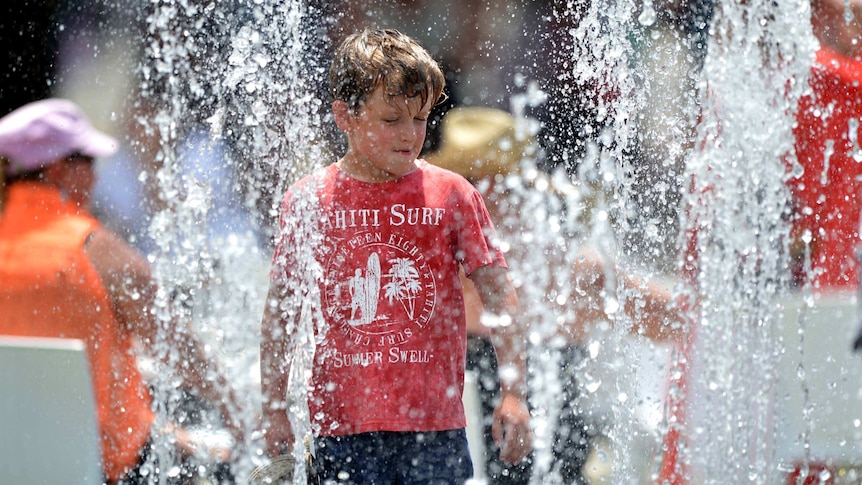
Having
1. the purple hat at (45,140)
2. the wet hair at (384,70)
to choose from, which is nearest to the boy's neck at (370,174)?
the wet hair at (384,70)

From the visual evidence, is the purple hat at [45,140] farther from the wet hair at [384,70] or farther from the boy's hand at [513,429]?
the boy's hand at [513,429]

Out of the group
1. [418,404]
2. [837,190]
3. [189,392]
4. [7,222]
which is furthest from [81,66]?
[837,190]

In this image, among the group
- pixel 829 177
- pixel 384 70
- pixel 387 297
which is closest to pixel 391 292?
pixel 387 297

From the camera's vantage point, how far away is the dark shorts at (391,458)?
177 cm

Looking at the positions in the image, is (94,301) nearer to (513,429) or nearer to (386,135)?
(386,135)

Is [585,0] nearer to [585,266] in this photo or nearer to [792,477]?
[585,266]

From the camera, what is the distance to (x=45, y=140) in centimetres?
239

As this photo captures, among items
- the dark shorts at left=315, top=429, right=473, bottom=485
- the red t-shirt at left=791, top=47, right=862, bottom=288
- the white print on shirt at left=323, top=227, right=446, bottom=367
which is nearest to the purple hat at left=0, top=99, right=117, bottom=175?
the white print on shirt at left=323, top=227, right=446, bottom=367

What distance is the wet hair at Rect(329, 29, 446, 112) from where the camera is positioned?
5.94 ft

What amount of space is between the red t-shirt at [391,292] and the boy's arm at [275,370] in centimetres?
6

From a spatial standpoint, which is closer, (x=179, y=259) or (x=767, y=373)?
(x=767, y=373)

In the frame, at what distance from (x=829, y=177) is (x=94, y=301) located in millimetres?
1595

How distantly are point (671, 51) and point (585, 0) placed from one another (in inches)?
11.4

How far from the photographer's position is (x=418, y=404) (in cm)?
177
